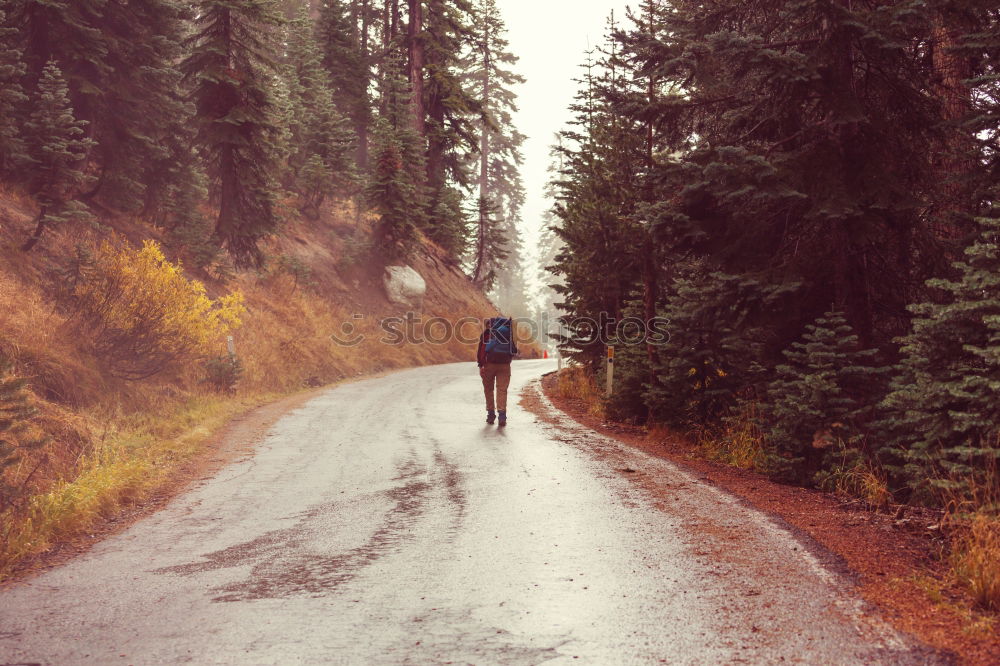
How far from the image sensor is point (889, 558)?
210 inches

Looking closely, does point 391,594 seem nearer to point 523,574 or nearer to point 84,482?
point 523,574

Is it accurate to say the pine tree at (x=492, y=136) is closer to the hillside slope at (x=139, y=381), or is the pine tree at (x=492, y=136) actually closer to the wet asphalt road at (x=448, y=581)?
the hillside slope at (x=139, y=381)

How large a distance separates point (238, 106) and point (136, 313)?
29.3ft

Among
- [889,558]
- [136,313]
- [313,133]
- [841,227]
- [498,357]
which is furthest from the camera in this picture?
[313,133]

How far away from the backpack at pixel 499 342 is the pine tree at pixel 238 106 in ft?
37.2

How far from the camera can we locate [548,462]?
9406 millimetres

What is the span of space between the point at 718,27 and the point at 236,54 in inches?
603

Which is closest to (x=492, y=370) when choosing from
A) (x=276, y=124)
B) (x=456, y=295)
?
(x=276, y=124)

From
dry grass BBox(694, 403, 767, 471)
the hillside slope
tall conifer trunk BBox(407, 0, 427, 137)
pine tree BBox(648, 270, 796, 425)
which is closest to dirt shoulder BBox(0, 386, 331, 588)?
the hillside slope

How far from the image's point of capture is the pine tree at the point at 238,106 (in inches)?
752

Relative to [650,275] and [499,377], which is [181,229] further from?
[650,275]

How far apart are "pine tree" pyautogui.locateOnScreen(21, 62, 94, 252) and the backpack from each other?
10.2 metres

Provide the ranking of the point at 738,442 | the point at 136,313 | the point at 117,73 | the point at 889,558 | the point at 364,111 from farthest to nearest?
1. the point at 364,111
2. the point at 117,73
3. the point at 136,313
4. the point at 738,442
5. the point at 889,558

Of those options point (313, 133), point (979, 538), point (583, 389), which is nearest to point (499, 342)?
point (583, 389)
